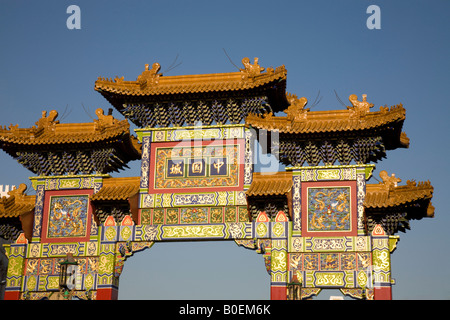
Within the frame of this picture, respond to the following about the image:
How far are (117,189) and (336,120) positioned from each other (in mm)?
6340

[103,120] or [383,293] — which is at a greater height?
[103,120]

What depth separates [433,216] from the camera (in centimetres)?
1919

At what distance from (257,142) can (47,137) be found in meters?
6.08

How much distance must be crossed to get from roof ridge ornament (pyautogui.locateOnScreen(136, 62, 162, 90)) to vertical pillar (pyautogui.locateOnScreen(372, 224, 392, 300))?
295 inches

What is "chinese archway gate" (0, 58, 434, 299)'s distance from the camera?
61.8 feet

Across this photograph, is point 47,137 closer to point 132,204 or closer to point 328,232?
point 132,204

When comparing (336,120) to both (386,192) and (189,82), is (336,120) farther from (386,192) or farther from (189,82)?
(189,82)

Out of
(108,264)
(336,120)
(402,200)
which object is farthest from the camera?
(336,120)

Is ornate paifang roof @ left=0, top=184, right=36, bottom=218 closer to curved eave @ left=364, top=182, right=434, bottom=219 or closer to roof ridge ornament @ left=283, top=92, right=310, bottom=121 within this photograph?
roof ridge ornament @ left=283, top=92, right=310, bottom=121

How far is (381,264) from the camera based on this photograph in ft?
60.6

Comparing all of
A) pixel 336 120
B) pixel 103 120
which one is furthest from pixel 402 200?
pixel 103 120

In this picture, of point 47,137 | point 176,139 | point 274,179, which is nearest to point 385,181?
point 274,179

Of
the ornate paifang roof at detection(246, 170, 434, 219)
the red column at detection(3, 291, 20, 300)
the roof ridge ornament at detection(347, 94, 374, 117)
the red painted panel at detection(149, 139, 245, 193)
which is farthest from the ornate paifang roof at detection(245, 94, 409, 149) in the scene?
the red column at detection(3, 291, 20, 300)
